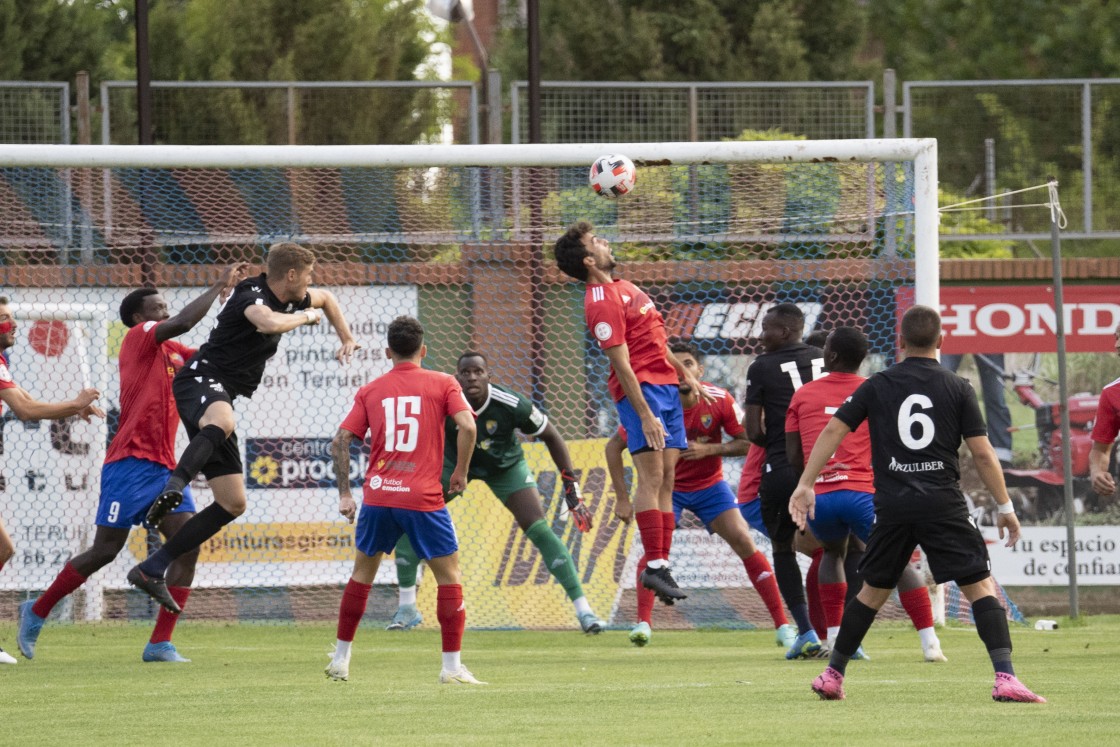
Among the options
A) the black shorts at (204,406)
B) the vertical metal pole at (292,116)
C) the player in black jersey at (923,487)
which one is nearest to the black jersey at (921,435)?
the player in black jersey at (923,487)

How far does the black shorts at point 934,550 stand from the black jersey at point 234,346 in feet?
12.9

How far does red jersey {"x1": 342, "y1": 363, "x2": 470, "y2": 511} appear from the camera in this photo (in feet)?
26.4

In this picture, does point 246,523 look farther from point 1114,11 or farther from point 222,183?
point 1114,11

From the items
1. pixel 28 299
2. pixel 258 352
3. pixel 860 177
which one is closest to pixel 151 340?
pixel 258 352

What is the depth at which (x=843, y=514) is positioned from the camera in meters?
8.95

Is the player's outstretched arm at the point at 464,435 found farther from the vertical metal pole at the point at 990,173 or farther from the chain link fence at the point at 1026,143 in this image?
the vertical metal pole at the point at 990,173

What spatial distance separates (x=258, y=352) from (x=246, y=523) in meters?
4.11

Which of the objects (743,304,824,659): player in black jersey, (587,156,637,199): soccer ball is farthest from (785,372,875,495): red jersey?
(587,156,637,199): soccer ball

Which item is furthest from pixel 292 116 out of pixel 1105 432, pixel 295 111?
pixel 1105 432

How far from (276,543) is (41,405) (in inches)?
152

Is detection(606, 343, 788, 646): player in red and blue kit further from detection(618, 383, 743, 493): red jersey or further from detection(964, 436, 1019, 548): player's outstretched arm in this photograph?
detection(964, 436, 1019, 548): player's outstretched arm

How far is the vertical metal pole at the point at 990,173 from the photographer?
585 inches

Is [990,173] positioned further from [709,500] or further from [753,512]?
[753,512]

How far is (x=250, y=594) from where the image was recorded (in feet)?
43.1
